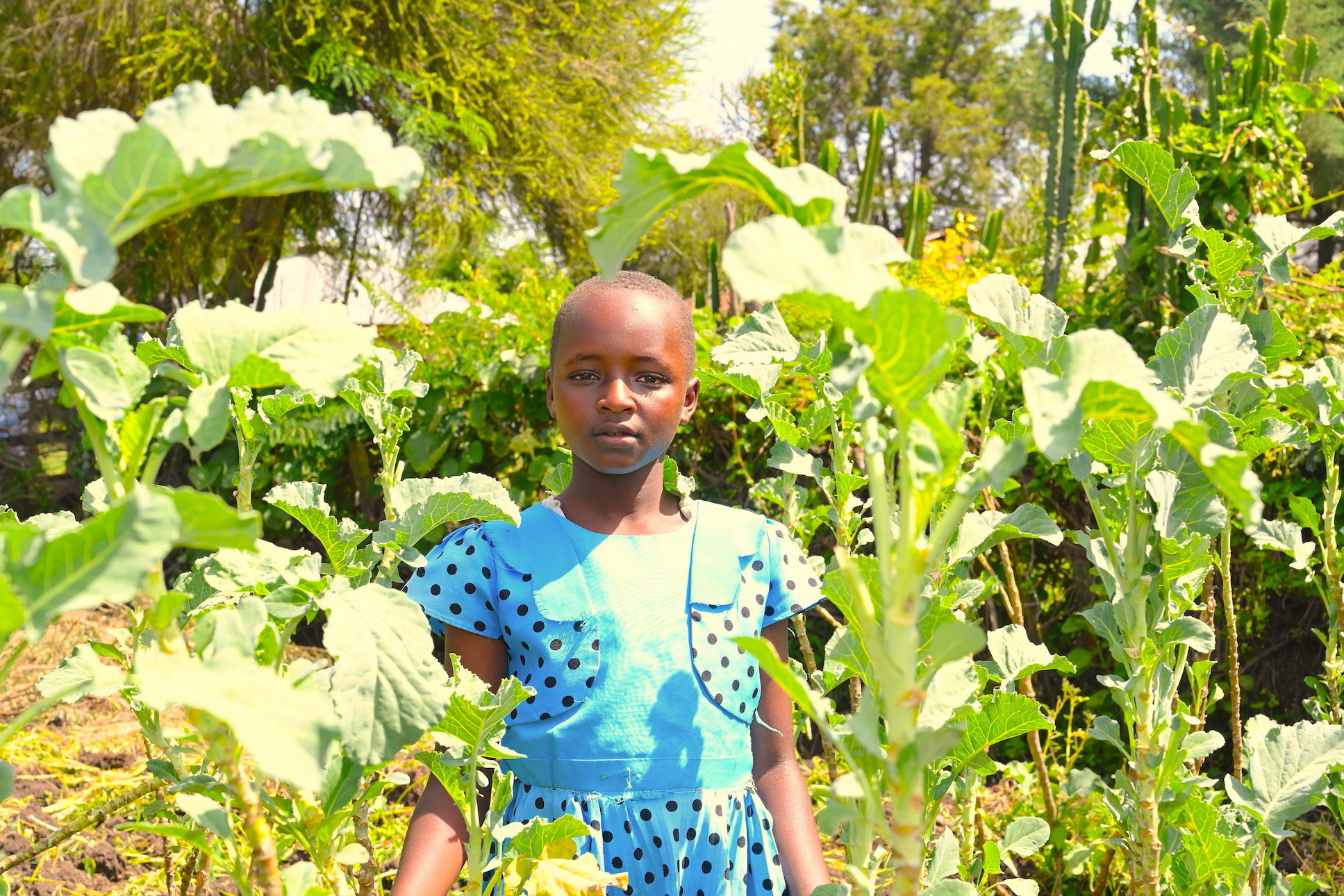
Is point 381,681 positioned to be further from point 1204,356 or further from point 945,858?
point 1204,356

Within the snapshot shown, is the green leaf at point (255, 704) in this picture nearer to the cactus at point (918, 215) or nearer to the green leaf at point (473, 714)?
the green leaf at point (473, 714)

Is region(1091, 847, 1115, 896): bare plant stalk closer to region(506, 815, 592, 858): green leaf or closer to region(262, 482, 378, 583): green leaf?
region(506, 815, 592, 858): green leaf

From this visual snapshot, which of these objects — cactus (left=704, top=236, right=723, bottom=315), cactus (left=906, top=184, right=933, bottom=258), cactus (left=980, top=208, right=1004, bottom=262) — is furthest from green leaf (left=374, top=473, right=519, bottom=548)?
cactus (left=980, top=208, right=1004, bottom=262)

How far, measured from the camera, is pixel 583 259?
1002cm

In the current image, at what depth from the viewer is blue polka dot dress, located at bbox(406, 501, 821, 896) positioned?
155 cm

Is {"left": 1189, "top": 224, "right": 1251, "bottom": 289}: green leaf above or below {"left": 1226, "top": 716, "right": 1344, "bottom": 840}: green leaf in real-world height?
above

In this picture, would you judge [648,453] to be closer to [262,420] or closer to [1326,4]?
[262,420]

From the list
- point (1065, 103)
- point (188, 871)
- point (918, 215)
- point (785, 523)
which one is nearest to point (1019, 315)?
point (785, 523)

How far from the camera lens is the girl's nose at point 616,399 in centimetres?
160

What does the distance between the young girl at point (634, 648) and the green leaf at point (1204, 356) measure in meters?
0.73

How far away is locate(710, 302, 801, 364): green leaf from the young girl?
0.71ft

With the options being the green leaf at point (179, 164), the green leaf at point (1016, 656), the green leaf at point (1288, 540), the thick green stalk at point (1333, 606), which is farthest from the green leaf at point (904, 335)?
the thick green stalk at point (1333, 606)

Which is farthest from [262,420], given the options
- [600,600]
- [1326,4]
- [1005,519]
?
[1326,4]

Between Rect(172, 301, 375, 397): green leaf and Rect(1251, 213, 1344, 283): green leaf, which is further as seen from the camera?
Rect(1251, 213, 1344, 283): green leaf
